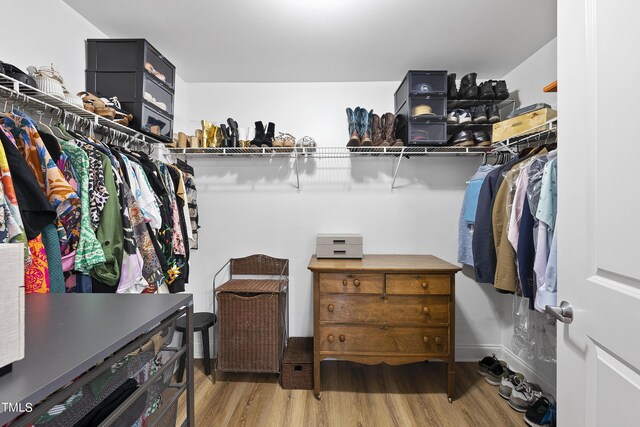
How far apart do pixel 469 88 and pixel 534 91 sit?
44 centimetres

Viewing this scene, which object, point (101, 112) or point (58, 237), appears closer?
point (58, 237)

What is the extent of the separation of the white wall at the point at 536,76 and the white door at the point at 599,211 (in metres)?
1.33

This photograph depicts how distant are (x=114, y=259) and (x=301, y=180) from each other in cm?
147

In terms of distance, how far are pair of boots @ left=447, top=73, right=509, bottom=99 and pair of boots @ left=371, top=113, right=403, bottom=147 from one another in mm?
470

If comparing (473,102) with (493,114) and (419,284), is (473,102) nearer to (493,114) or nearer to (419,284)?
(493,114)

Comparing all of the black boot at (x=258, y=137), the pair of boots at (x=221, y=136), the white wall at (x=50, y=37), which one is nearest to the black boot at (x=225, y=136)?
the pair of boots at (x=221, y=136)

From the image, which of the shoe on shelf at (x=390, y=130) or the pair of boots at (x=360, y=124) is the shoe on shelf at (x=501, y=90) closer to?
the shoe on shelf at (x=390, y=130)

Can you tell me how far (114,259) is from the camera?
1.18m

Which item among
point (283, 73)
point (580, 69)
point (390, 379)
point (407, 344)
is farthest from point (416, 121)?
point (390, 379)

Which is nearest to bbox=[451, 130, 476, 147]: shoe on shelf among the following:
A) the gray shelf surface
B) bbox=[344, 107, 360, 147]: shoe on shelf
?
bbox=[344, 107, 360, 147]: shoe on shelf

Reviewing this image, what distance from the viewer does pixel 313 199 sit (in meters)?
2.37

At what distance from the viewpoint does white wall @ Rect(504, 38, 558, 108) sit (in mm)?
1827

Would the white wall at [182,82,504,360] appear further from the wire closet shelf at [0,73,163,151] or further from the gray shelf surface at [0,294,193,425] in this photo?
the gray shelf surface at [0,294,193,425]

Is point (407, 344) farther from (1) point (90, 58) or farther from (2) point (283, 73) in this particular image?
(1) point (90, 58)
